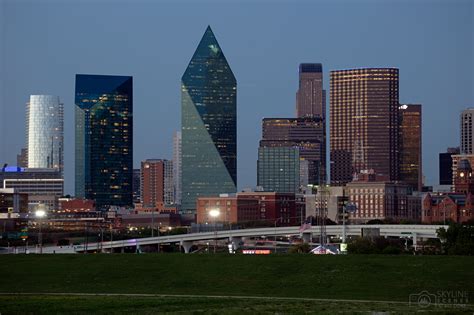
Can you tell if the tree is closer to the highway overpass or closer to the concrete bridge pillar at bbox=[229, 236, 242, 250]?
the highway overpass

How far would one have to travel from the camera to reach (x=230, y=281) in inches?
2621

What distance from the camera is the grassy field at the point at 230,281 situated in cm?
5419

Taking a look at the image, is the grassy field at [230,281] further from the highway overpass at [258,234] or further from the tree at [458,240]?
the highway overpass at [258,234]

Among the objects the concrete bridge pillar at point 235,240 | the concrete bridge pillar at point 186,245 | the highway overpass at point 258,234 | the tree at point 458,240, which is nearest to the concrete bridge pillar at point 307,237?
the highway overpass at point 258,234

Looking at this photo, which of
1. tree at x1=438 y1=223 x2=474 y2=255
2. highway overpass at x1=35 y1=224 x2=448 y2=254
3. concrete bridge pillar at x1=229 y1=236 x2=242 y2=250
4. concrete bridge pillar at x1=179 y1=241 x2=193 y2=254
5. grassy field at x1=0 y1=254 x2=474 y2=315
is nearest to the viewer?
grassy field at x1=0 y1=254 x2=474 y2=315

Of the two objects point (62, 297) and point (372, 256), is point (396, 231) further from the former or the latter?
point (62, 297)

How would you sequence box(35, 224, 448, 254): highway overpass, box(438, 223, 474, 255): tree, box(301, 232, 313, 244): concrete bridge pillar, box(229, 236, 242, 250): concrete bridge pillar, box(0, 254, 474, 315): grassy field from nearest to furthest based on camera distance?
box(0, 254, 474, 315): grassy field
box(438, 223, 474, 255): tree
box(35, 224, 448, 254): highway overpass
box(301, 232, 313, 244): concrete bridge pillar
box(229, 236, 242, 250): concrete bridge pillar

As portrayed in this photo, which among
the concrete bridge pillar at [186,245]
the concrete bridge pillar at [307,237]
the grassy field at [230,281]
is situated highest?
the grassy field at [230,281]

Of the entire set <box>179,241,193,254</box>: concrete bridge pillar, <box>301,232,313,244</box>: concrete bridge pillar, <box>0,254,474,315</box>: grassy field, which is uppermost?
<box>0,254,474,315</box>: grassy field

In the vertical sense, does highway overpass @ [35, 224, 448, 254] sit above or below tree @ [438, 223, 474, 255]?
below

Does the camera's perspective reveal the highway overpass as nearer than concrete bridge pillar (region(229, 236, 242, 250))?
Yes

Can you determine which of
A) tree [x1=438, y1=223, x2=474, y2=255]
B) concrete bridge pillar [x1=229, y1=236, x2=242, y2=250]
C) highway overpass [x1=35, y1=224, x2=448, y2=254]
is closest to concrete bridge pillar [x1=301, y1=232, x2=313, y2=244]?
highway overpass [x1=35, y1=224, x2=448, y2=254]

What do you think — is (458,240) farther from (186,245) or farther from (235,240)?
(235,240)

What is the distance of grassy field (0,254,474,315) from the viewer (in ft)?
178
